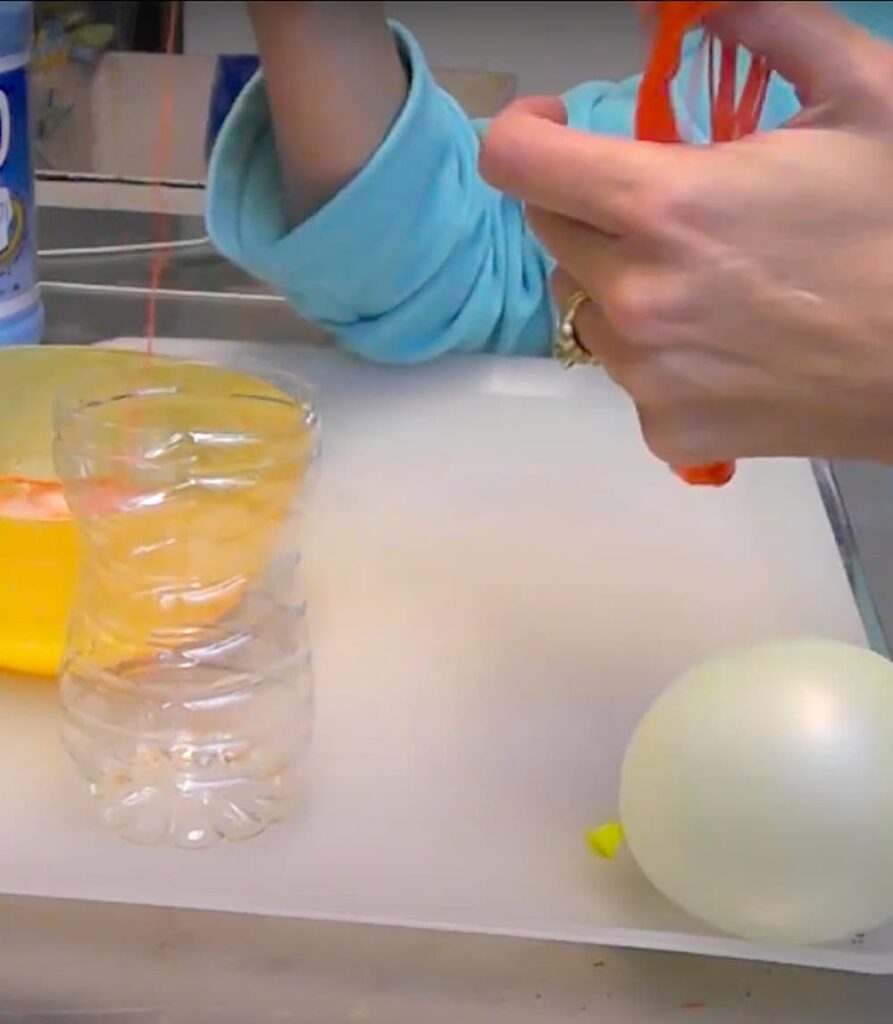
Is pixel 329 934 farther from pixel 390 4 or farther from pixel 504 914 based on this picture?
pixel 390 4

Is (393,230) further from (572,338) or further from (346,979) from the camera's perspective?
(346,979)

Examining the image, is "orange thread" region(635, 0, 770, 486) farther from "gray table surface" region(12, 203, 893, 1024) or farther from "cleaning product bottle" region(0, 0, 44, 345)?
"cleaning product bottle" region(0, 0, 44, 345)

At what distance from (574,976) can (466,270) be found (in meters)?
0.44

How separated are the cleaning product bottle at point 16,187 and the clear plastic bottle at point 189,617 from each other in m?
0.16

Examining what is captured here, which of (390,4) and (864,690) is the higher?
(864,690)

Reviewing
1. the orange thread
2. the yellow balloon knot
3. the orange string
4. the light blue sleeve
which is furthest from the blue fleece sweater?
the yellow balloon knot

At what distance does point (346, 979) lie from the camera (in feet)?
1.44

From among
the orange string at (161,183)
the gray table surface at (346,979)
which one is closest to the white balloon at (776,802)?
the gray table surface at (346,979)

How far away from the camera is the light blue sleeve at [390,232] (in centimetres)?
75

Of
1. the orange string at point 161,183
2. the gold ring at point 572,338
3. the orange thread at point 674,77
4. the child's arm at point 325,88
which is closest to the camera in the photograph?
the orange thread at point 674,77

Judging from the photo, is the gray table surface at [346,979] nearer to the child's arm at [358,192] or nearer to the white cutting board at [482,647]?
the white cutting board at [482,647]

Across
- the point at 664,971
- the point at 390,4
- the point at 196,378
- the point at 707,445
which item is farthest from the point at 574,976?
the point at 390,4

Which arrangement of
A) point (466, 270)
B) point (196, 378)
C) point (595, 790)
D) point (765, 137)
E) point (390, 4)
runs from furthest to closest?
point (390, 4) → point (466, 270) → point (196, 378) → point (595, 790) → point (765, 137)

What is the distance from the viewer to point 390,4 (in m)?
1.65
